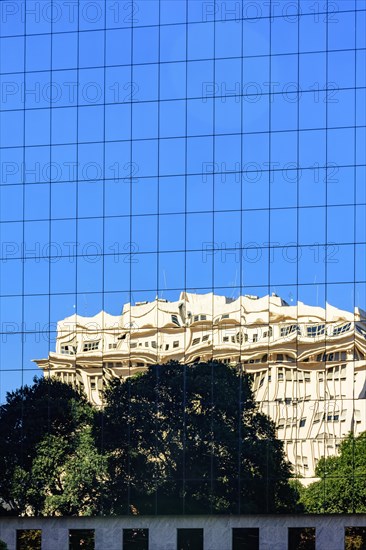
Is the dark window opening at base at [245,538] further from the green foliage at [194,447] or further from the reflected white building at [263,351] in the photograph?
the reflected white building at [263,351]

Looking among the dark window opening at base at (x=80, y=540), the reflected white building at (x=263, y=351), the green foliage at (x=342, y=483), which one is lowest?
the dark window opening at base at (x=80, y=540)

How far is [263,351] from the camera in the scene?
→ 61562mm

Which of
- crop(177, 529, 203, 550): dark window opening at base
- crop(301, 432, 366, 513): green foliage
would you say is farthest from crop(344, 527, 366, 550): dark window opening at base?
crop(177, 529, 203, 550): dark window opening at base

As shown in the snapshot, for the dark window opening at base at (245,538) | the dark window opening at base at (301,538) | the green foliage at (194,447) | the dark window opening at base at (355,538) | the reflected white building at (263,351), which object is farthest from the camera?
the dark window opening at base at (355,538)

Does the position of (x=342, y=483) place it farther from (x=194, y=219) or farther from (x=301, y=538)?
(x=194, y=219)

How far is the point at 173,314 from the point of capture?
62500mm

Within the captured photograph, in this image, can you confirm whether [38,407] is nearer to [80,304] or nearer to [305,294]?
[80,304]

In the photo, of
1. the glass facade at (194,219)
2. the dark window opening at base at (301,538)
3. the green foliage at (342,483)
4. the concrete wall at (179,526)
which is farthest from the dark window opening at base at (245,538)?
the green foliage at (342,483)

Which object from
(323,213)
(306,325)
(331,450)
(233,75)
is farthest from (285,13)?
(331,450)

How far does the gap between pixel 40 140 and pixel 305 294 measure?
13867mm

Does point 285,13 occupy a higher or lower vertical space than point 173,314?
higher

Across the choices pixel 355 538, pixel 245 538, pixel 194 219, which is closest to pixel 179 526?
pixel 245 538

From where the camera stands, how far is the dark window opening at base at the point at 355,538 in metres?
61.8

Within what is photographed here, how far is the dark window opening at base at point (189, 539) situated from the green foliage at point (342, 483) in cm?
470
